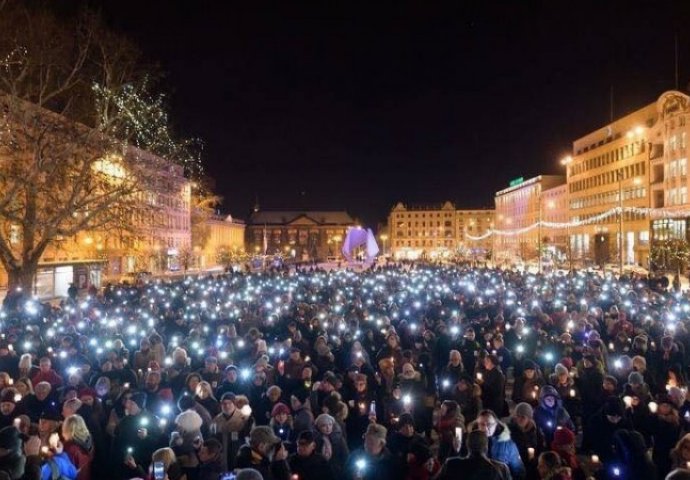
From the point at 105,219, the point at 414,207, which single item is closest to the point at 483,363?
the point at 105,219

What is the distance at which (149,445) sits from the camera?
6961 millimetres

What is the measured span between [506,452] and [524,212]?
10915 cm

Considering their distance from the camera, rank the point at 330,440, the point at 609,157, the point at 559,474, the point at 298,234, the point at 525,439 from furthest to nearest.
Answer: the point at 298,234
the point at 609,157
the point at 525,439
the point at 330,440
the point at 559,474

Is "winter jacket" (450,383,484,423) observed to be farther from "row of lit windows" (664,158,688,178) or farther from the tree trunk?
"row of lit windows" (664,158,688,178)

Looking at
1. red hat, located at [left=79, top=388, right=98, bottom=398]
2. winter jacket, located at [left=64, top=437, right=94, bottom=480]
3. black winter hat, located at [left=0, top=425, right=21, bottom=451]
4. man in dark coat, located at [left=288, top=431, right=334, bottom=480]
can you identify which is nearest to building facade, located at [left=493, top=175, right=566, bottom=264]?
red hat, located at [left=79, top=388, right=98, bottom=398]

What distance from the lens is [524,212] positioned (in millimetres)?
111188

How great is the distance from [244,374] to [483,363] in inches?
149

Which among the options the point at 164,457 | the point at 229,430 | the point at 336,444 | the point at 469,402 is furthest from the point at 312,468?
the point at 469,402

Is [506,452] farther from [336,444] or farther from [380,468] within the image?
[336,444]

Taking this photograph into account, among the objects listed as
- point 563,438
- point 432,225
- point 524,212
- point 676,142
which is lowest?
point 563,438

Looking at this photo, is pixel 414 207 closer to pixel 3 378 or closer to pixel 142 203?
pixel 142 203

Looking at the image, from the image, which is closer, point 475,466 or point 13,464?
point 475,466

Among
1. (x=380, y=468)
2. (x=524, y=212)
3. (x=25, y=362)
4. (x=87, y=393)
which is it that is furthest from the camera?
(x=524, y=212)

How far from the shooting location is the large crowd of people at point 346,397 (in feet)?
19.9
